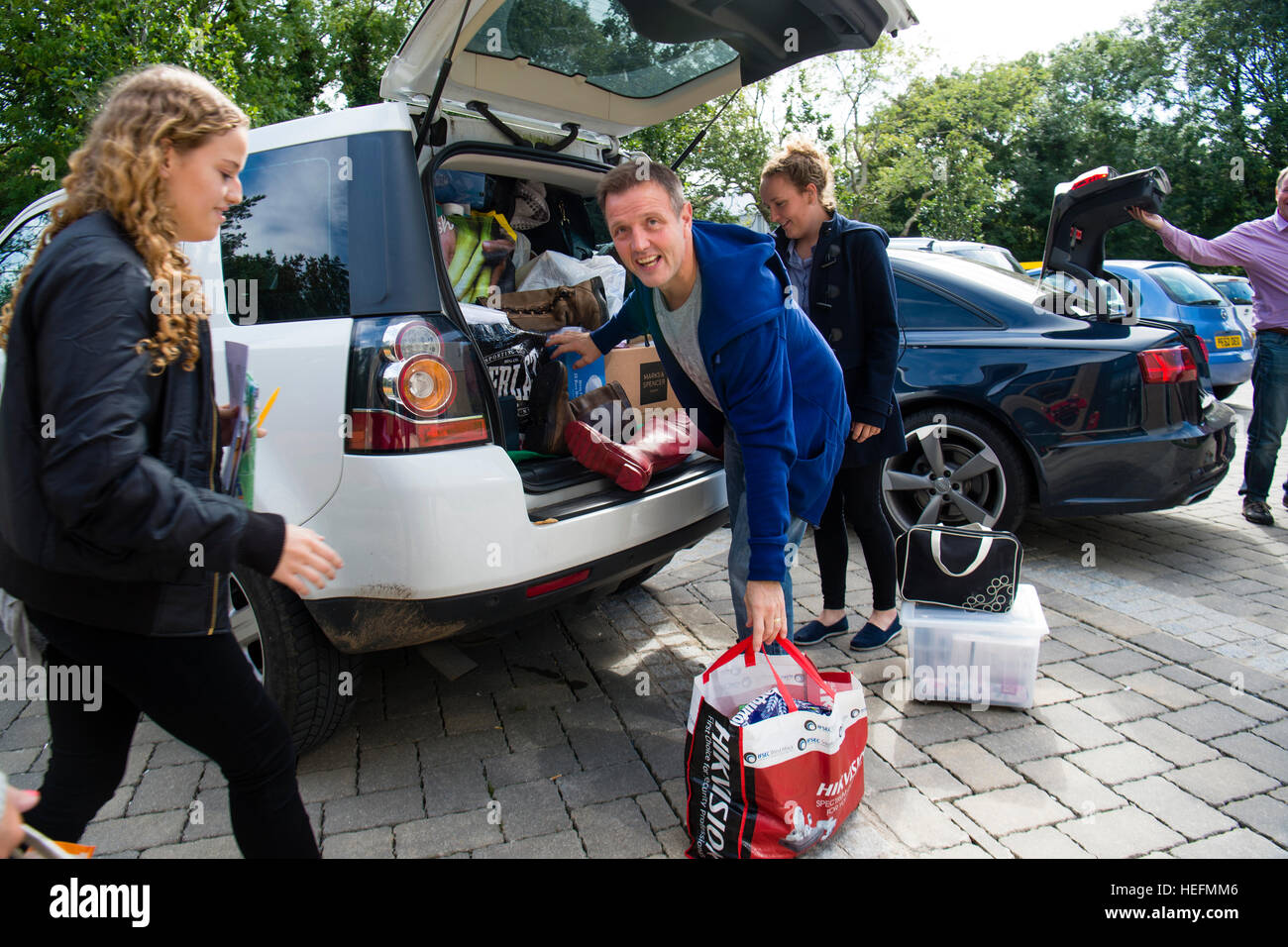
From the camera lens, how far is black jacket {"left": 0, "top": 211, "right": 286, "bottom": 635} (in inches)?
51.6

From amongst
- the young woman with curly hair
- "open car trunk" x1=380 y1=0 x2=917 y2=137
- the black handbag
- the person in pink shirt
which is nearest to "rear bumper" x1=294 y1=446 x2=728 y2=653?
the young woman with curly hair

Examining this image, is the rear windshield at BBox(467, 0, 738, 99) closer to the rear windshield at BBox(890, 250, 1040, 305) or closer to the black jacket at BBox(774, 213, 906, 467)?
the black jacket at BBox(774, 213, 906, 467)

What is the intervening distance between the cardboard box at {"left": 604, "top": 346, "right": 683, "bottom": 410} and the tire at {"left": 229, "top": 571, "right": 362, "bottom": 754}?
4.59 feet

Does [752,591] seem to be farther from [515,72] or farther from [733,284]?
[515,72]

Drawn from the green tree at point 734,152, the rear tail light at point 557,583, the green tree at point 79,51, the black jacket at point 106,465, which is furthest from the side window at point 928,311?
the green tree at point 734,152

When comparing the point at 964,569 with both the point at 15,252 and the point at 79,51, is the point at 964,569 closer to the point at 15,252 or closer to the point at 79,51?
the point at 15,252

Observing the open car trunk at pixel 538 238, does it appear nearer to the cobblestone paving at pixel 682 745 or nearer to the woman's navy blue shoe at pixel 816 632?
the cobblestone paving at pixel 682 745

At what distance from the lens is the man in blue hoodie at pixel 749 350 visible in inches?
88.0

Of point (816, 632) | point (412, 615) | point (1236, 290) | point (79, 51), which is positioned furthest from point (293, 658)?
point (1236, 290)

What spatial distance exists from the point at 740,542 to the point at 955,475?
6.74 ft

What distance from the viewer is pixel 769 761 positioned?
2047 millimetres

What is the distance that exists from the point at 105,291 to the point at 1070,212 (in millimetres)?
4661

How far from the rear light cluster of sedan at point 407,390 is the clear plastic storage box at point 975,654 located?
1697 millimetres

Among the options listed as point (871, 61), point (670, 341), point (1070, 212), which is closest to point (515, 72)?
point (670, 341)
